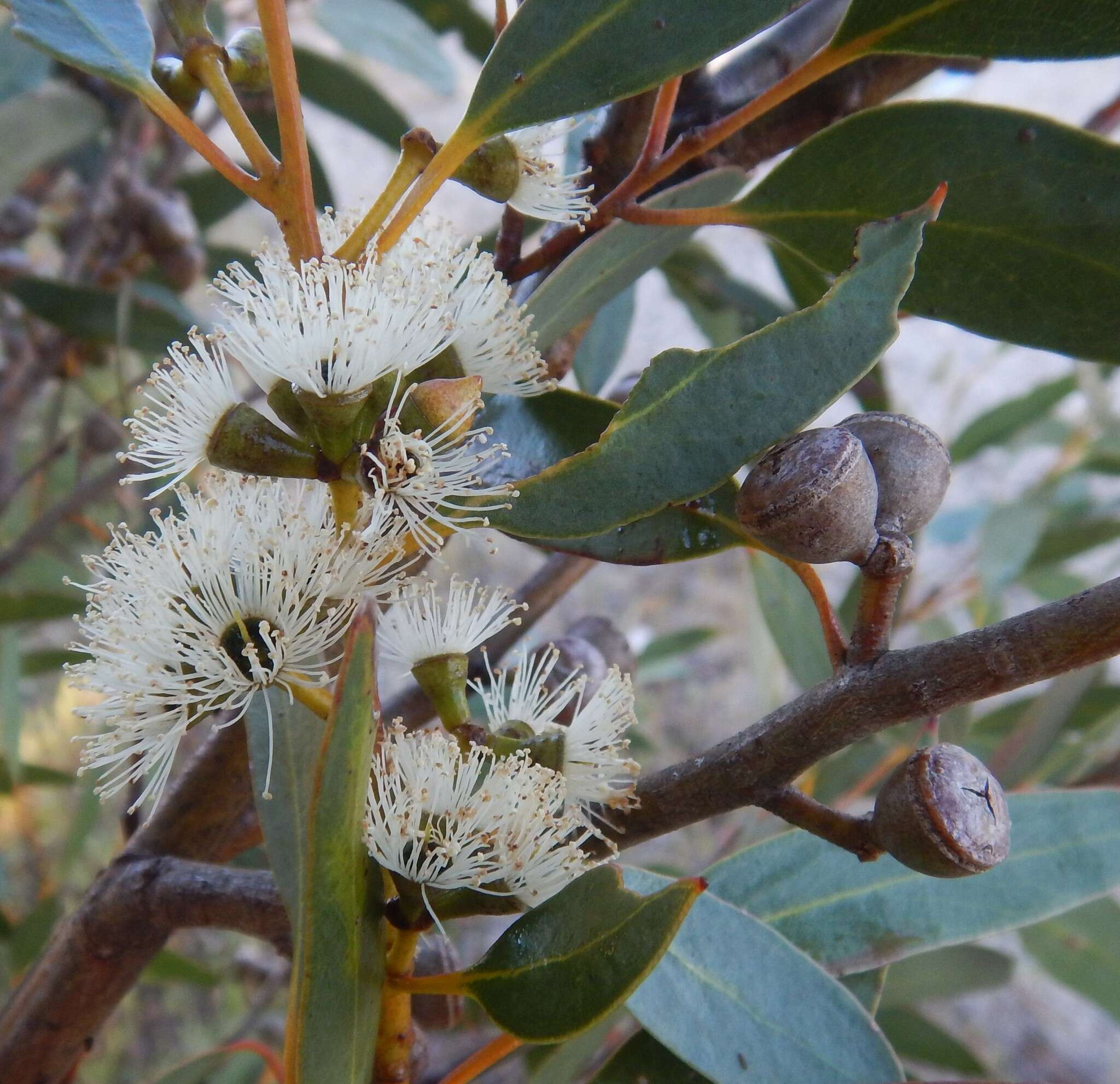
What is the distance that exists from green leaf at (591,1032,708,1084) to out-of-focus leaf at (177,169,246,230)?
1.18 metres

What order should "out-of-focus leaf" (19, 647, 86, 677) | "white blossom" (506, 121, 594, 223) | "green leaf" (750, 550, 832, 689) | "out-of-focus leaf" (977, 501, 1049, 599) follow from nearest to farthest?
"white blossom" (506, 121, 594, 223) → "green leaf" (750, 550, 832, 689) → "out-of-focus leaf" (977, 501, 1049, 599) → "out-of-focus leaf" (19, 647, 86, 677)

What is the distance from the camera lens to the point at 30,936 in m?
1.13

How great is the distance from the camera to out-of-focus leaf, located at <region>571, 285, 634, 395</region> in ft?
3.18

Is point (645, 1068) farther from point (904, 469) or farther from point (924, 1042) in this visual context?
point (924, 1042)

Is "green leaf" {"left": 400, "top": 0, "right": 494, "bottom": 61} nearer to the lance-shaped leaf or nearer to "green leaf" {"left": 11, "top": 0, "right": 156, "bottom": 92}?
"green leaf" {"left": 11, "top": 0, "right": 156, "bottom": 92}

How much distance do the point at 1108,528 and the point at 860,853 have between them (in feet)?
3.92

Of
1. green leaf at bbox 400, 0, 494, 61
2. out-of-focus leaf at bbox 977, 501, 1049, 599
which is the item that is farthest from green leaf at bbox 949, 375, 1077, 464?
green leaf at bbox 400, 0, 494, 61

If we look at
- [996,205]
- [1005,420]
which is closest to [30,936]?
[996,205]

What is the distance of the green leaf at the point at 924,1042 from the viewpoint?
1.10 metres

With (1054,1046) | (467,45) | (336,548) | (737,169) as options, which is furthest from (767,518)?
(1054,1046)

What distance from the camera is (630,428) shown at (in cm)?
42

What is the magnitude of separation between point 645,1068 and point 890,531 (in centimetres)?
38

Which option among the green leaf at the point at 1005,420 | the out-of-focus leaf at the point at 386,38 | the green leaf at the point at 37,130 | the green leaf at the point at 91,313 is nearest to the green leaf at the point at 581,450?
the green leaf at the point at 91,313

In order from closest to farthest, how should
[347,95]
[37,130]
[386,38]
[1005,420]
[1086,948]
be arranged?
[1086,948], [37,130], [347,95], [386,38], [1005,420]
